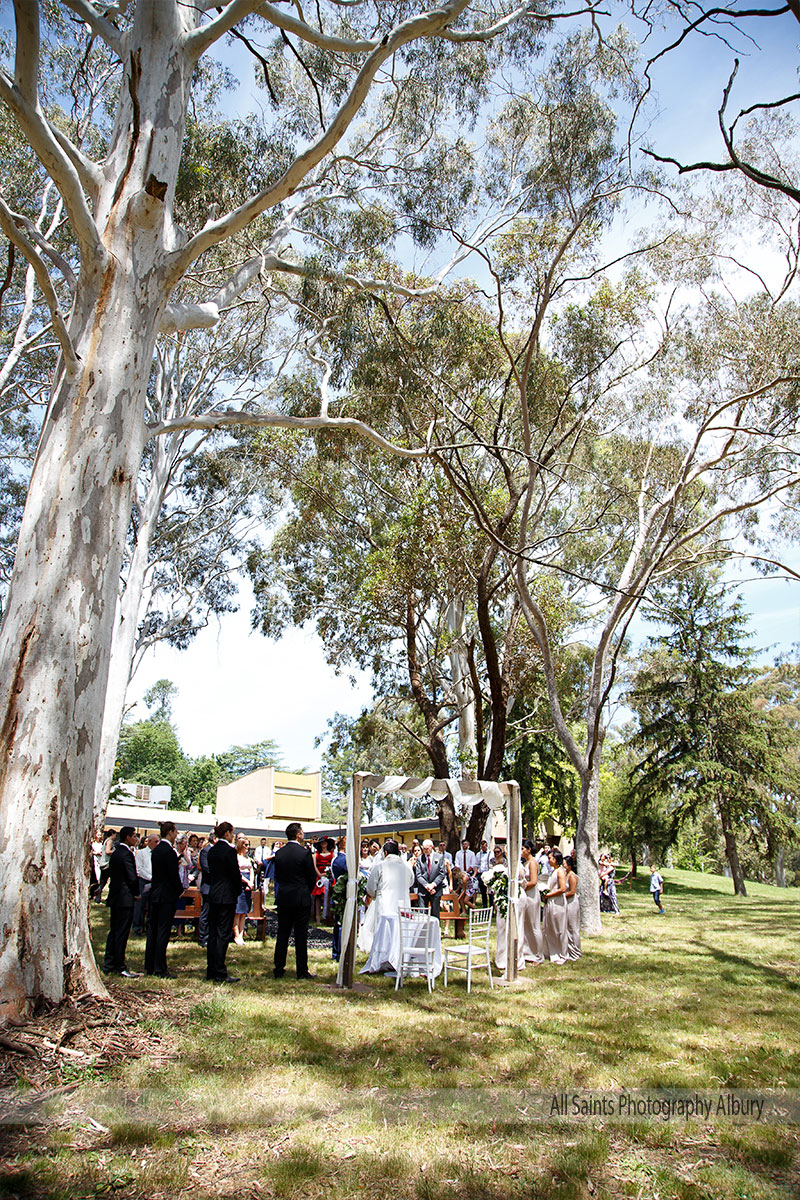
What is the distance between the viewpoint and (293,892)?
306 inches

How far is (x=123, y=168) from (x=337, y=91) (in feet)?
23.6

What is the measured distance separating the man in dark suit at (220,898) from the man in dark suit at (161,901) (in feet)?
1.31

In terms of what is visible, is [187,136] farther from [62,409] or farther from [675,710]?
[675,710]

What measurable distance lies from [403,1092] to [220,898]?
3.28 meters

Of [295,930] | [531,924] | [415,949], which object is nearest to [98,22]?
[295,930]

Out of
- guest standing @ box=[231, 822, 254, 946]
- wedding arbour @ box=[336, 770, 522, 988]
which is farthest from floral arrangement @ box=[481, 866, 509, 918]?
guest standing @ box=[231, 822, 254, 946]

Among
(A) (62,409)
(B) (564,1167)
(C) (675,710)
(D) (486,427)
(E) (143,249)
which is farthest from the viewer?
(C) (675,710)

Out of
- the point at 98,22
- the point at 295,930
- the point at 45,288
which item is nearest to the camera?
the point at 45,288

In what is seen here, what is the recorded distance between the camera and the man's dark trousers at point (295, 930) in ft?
25.7

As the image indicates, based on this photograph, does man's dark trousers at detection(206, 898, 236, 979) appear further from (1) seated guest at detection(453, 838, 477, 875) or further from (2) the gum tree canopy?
(1) seated guest at detection(453, 838, 477, 875)

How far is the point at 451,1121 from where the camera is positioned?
394 centimetres

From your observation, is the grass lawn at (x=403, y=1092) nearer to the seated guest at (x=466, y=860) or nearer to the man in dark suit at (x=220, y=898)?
the man in dark suit at (x=220, y=898)

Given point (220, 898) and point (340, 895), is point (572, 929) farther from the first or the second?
point (220, 898)

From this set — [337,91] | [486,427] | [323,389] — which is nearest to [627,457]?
[486,427]
